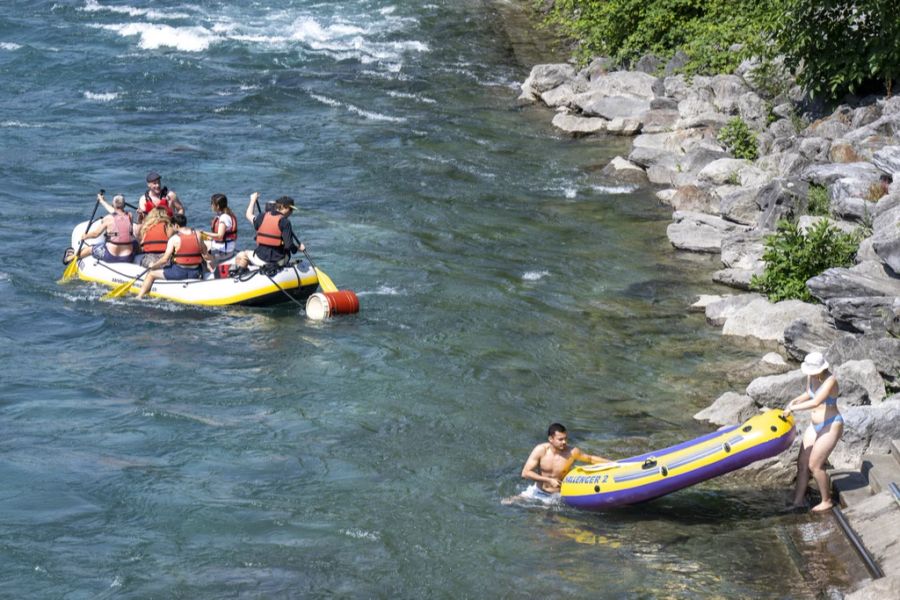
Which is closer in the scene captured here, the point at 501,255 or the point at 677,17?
the point at 501,255

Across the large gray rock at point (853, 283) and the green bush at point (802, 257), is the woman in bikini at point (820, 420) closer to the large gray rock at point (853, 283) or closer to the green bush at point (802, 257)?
the large gray rock at point (853, 283)

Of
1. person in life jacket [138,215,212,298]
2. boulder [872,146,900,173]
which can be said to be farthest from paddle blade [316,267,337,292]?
boulder [872,146,900,173]

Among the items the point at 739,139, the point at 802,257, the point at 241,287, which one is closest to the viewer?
the point at 802,257

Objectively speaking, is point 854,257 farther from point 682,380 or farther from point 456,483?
point 456,483

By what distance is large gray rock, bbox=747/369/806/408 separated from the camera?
493 inches

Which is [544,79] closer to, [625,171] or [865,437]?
[625,171]

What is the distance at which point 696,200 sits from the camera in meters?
20.7

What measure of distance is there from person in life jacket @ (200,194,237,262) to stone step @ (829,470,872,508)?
30.3ft

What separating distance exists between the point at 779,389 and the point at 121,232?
9685mm

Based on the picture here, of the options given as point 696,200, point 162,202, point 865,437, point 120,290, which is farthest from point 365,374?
point 696,200

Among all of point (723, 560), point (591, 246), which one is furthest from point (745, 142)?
point (723, 560)

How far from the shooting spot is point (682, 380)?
47.2 feet

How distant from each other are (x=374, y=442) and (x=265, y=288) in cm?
447

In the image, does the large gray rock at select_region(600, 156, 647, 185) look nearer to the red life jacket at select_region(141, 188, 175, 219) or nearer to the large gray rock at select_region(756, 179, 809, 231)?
the large gray rock at select_region(756, 179, 809, 231)
